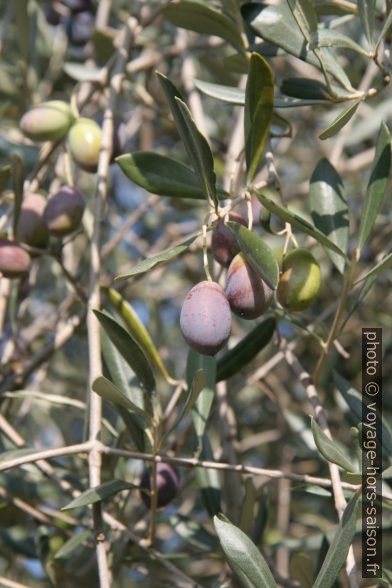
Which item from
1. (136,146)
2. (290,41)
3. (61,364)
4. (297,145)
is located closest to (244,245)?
(290,41)

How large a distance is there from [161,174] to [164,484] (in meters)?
0.40

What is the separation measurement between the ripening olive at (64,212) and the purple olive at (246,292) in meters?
0.33

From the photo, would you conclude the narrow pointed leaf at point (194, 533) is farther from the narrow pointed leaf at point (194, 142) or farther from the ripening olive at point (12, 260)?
the narrow pointed leaf at point (194, 142)

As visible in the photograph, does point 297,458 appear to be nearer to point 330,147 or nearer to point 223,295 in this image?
point 330,147

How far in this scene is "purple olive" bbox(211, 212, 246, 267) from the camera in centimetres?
87

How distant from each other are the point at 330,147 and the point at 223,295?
1.49 meters

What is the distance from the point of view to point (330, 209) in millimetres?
1002

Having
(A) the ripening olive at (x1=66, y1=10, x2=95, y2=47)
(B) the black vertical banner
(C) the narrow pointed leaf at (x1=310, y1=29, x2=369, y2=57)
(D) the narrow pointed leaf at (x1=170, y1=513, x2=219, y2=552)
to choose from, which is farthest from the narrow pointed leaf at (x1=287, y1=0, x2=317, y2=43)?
(A) the ripening olive at (x1=66, y1=10, x2=95, y2=47)

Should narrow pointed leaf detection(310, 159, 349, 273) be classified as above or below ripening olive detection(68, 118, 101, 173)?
above

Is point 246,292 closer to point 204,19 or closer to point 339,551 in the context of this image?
point 339,551

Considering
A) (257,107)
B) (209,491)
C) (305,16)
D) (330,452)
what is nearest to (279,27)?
(305,16)

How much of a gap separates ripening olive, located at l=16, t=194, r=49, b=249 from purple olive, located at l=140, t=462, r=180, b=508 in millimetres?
334

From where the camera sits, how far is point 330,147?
7.29 ft

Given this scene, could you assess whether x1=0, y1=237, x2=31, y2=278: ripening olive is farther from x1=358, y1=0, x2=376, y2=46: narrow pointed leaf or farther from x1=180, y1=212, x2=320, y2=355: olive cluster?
x1=358, y1=0, x2=376, y2=46: narrow pointed leaf
